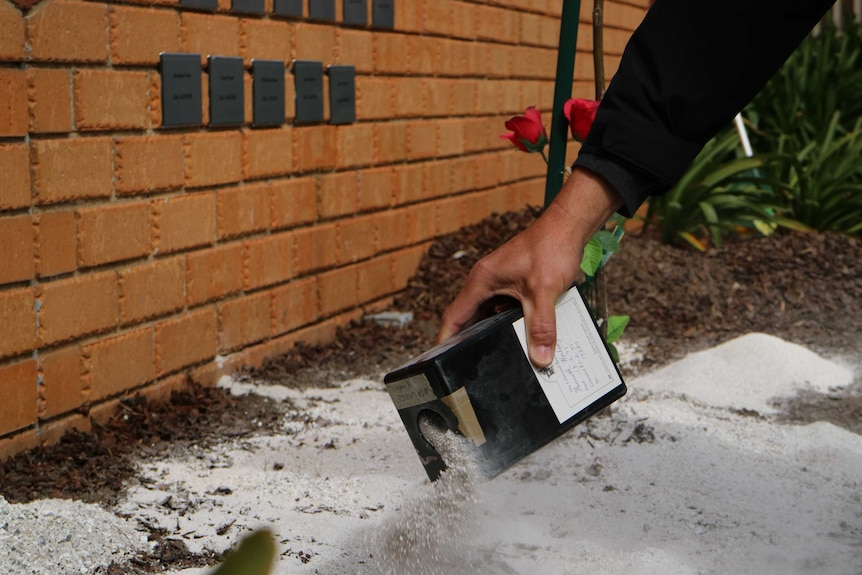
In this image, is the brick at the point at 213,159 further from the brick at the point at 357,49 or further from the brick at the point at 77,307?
the brick at the point at 357,49

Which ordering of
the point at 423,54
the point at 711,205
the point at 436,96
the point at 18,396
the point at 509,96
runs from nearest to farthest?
the point at 18,396 < the point at 423,54 < the point at 436,96 < the point at 509,96 < the point at 711,205

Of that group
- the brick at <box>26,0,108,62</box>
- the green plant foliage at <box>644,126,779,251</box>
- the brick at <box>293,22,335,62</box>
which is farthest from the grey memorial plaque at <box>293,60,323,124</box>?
the green plant foliage at <box>644,126,779,251</box>

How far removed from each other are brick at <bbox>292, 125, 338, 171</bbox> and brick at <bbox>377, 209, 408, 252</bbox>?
0.43 meters

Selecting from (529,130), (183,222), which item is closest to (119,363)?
(183,222)

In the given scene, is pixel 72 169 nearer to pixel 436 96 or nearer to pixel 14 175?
pixel 14 175

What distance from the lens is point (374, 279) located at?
13.4 ft

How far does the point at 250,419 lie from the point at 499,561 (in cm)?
113

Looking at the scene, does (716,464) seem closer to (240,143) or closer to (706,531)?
(706,531)

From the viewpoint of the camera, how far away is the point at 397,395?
1731 mm

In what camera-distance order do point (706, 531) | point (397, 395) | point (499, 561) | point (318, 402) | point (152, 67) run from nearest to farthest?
point (397, 395) → point (499, 561) → point (706, 531) → point (152, 67) → point (318, 402)

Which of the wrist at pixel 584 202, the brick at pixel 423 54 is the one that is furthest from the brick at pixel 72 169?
the brick at pixel 423 54

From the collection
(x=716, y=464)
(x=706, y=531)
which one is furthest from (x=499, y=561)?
(x=716, y=464)

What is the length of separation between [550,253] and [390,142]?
2597 millimetres

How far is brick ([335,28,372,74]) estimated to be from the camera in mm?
3693
